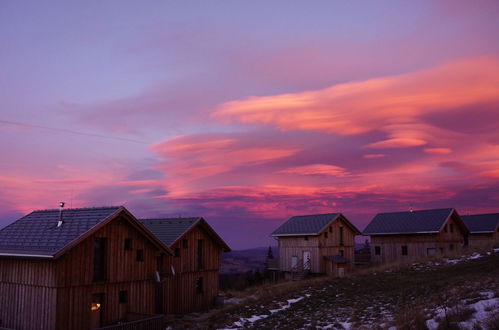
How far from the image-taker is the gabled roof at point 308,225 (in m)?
52.5

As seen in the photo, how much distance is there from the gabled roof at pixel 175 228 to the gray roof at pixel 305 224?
16.3 meters

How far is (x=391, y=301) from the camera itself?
25984 mm

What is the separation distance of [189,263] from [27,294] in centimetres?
1357

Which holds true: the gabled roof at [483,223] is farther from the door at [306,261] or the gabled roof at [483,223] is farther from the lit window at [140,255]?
the lit window at [140,255]

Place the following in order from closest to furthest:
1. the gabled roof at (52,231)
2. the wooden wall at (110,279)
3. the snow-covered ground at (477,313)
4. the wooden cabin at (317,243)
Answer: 1. the snow-covered ground at (477,313)
2. the wooden wall at (110,279)
3. the gabled roof at (52,231)
4. the wooden cabin at (317,243)

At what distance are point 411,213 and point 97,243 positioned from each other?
4666 centimetres

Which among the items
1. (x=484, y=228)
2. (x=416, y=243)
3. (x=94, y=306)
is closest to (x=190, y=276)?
(x=94, y=306)

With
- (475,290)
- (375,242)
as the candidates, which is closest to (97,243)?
(475,290)

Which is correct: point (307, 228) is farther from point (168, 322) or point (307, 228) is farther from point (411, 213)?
point (168, 322)

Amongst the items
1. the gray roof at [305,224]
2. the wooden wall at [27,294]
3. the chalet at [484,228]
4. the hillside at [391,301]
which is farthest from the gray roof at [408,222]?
the wooden wall at [27,294]

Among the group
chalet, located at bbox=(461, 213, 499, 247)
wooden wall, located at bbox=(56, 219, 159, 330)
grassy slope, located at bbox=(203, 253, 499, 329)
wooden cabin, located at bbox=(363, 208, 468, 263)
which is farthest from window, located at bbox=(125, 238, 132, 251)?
chalet, located at bbox=(461, 213, 499, 247)

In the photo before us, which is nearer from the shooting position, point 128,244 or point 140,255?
point 128,244

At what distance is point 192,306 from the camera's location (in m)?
35.2

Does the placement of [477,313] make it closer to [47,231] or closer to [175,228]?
[47,231]
